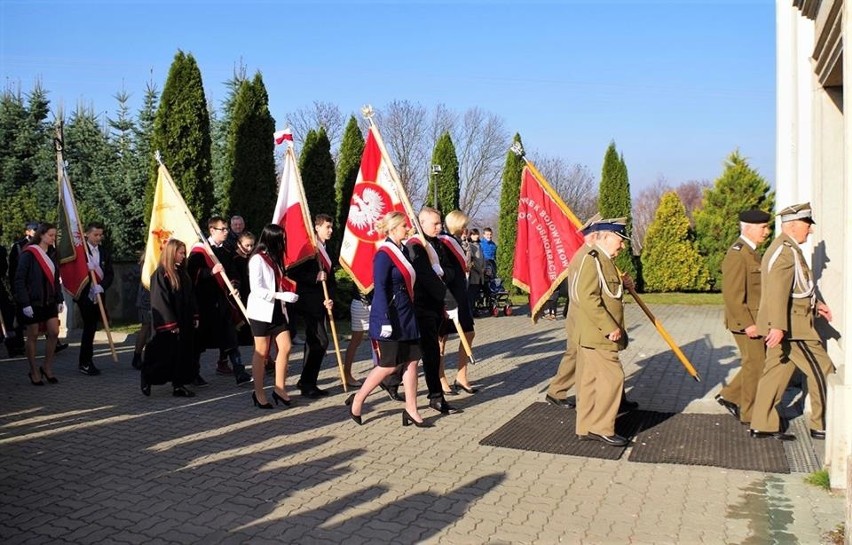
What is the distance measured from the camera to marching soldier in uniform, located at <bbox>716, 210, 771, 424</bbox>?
24.4 ft

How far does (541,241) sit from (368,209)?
2.01 m

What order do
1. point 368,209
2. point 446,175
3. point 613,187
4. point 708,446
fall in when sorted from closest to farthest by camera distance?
point 708,446, point 368,209, point 613,187, point 446,175

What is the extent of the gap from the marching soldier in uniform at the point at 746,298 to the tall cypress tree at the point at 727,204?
17892 mm

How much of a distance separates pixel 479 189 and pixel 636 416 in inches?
1537

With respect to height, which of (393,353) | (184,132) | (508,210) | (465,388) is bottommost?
(465,388)

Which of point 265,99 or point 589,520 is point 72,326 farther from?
point 589,520

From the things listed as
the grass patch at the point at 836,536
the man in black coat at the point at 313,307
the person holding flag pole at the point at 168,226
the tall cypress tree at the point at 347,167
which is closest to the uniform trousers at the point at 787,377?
the grass patch at the point at 836,536

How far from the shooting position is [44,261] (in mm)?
9734

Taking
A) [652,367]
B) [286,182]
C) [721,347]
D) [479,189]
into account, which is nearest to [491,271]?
[721,347]

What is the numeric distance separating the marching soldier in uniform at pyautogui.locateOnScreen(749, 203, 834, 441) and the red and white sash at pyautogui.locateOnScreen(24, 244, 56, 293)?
802cm

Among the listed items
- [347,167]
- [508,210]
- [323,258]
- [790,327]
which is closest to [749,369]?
[790,327]

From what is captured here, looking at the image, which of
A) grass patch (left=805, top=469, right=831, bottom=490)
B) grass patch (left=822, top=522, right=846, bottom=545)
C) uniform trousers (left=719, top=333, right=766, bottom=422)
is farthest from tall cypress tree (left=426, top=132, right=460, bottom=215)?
grass patch (left=822, top=522, right=846, bottom=545)

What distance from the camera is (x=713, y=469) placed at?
6.09m

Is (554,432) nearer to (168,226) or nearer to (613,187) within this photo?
(168,226)
